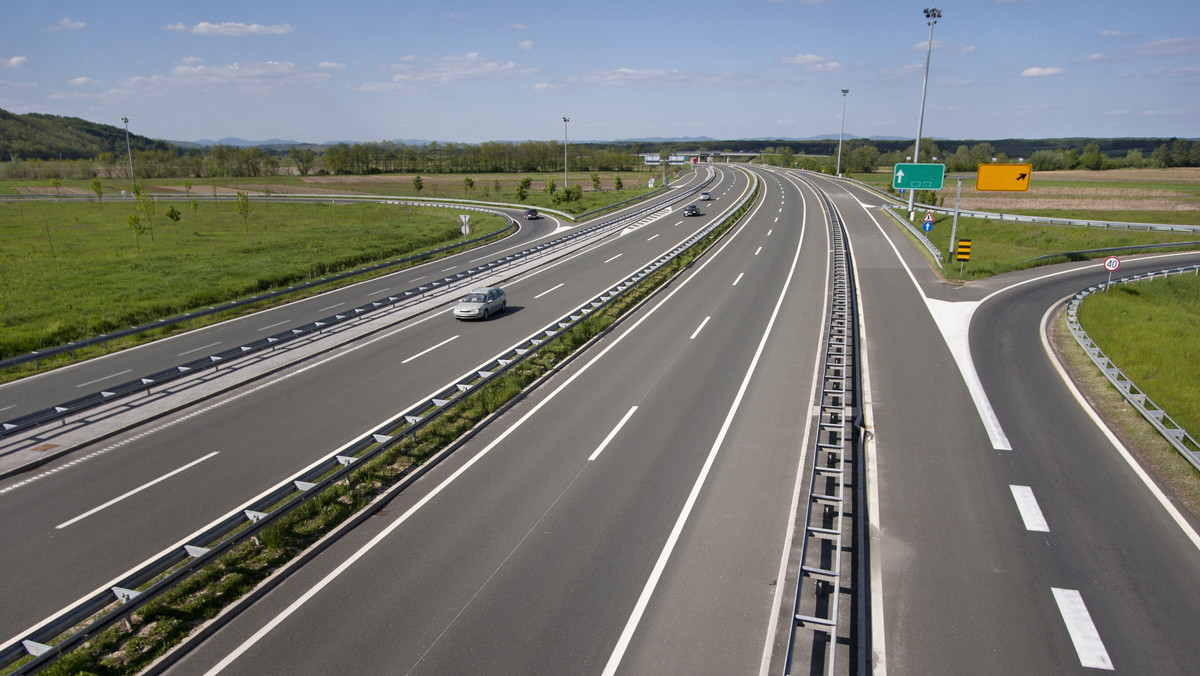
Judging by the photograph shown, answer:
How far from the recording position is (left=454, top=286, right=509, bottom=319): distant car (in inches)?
1061

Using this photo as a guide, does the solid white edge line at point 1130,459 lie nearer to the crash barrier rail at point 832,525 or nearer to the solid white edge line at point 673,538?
the crash barrier rail at point 832,525

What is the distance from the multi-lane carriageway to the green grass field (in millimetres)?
2839

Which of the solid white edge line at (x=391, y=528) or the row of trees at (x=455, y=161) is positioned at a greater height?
the row of trees at (x=455, y=161)

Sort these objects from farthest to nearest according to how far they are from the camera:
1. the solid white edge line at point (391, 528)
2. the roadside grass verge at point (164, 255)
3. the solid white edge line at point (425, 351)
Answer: the roadside grass verge at point (164, 255)
the solid white edge line at point (425, 351)
the solid white edge line at point (391, 528)

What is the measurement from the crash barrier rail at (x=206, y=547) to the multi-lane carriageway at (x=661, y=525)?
114 centimetres

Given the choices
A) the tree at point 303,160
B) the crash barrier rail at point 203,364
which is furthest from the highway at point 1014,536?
the tree at point 303,160

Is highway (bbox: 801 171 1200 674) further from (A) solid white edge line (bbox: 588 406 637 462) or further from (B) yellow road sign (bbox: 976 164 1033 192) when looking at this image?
(B) yellow road sign (bbox: 976 164 1033 192)

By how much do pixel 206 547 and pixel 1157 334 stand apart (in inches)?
1262

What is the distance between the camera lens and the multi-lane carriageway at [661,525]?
8719mm

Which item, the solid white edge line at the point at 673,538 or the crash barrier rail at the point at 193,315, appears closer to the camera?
the solid white edge line at the point at 673,538

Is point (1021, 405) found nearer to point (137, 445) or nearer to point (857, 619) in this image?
point (857, 619)

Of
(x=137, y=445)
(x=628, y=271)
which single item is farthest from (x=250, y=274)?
(x=137, y=445)

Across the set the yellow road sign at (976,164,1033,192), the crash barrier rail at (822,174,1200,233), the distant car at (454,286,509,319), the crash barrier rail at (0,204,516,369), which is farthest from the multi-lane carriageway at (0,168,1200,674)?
the crash barrier rail at (822,174,1200,233)

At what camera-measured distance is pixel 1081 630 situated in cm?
901
